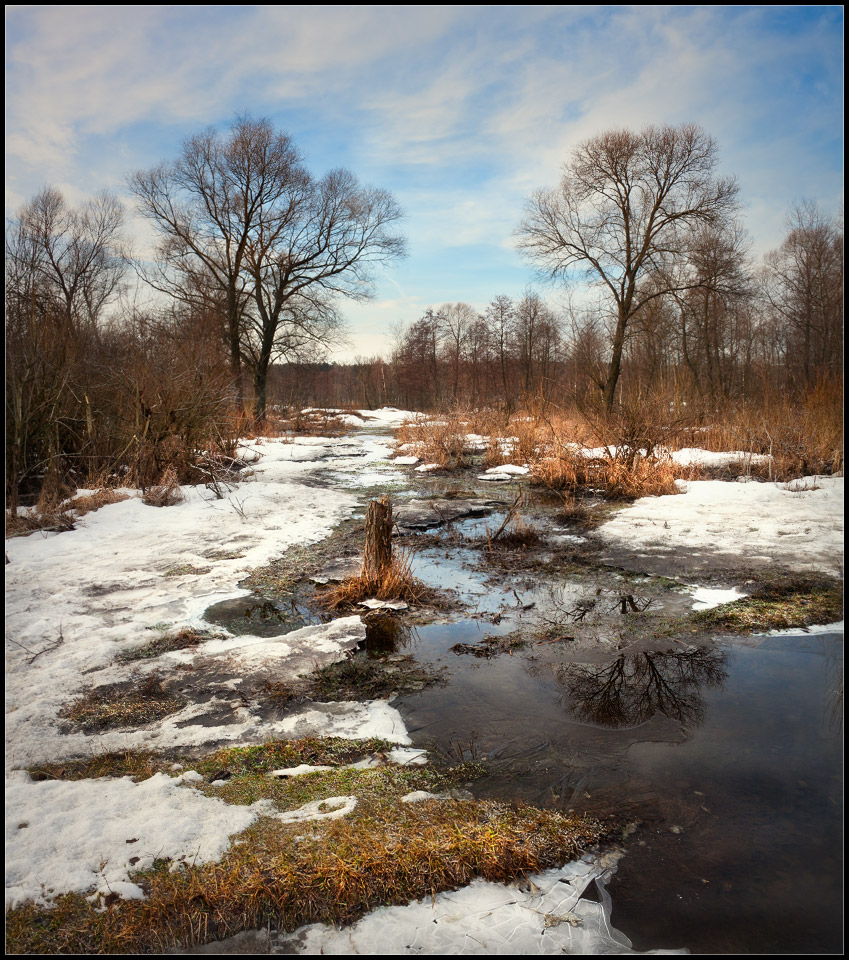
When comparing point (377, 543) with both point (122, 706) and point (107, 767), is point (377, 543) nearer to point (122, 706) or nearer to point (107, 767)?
point (122, 706)

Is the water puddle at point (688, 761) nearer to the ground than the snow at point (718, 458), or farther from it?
nearer to the ground

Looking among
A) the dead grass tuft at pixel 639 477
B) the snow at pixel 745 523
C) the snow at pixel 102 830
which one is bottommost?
the snow at pixel 102 830

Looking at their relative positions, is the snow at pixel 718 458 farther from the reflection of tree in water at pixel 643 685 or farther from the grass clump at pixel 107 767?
the grass clump at pixel 107 767

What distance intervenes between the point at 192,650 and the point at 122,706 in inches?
33.7

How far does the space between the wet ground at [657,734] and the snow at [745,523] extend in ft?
5.07

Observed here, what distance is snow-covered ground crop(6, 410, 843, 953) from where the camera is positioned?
214 centimetres

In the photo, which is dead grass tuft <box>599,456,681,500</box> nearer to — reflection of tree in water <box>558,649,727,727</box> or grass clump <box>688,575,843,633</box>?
grass clump <box>688,575,843,633</box>

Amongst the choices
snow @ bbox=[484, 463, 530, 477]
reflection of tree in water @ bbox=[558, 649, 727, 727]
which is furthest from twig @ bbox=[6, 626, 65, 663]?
snow @ bbox=[484, 463, 530, 477]

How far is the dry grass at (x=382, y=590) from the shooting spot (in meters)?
5.55

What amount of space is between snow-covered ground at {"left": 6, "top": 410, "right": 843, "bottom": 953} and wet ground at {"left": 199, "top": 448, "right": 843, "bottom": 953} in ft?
1.24

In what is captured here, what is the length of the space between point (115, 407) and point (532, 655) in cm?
906

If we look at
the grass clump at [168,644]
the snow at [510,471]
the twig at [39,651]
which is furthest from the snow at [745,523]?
the twig at [39,651]

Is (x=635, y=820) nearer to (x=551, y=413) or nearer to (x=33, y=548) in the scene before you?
(x=33, y=548)

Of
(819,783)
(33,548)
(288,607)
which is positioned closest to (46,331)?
(33,548)
